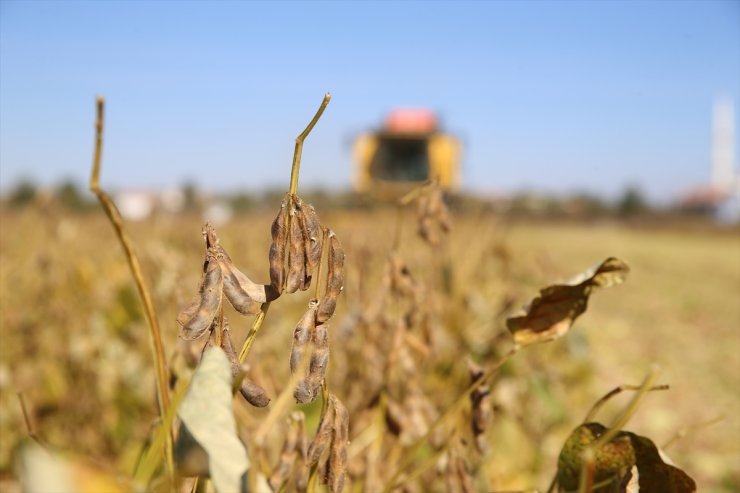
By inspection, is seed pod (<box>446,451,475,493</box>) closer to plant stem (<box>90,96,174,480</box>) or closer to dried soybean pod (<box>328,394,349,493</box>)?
dried soybean pod (<box>328,394,349,493</box>)

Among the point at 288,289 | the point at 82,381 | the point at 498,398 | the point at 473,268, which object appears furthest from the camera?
the point at 473,268

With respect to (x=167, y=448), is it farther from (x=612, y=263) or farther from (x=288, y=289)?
(x=612, y=263)

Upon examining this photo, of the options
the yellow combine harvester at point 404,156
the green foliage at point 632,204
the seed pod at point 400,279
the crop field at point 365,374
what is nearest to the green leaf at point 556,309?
the crop field at point 365,374

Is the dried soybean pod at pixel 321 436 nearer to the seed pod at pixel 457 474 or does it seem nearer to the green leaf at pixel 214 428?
the green leaf at pixel 214 428

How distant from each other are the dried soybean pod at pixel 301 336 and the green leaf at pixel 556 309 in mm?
262

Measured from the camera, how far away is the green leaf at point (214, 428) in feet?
1.33

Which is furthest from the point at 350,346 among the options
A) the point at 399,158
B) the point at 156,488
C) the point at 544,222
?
the point at 544,222

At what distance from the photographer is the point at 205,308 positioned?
464 millimetres

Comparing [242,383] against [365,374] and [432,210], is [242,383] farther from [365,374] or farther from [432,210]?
[365,374]

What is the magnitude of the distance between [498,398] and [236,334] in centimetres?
84

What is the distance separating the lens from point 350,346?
1673 mm

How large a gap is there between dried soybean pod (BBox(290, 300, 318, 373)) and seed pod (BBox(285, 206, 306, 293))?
0.03 meters

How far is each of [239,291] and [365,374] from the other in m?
0.93

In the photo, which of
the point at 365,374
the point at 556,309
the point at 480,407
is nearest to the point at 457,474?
the point at 480,407
